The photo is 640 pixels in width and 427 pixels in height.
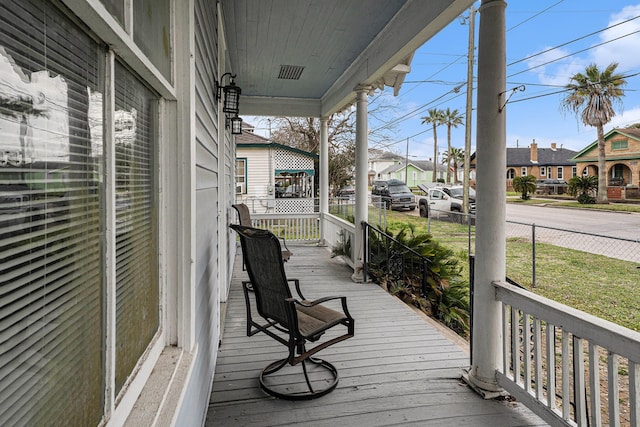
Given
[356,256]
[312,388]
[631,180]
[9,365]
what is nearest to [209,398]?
[312,388]

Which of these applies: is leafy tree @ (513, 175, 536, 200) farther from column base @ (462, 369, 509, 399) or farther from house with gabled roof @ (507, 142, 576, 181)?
column base @ (462, 369, 509, 399)

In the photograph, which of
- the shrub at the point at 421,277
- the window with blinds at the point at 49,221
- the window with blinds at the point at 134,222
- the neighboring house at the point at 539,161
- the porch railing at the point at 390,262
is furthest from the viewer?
the neighboring house at the point at 539,161

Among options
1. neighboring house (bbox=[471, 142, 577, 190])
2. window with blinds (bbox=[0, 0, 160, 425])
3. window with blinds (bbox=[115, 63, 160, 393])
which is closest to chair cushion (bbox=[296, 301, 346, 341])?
window with blinds (bbox=[115, 63, 160, 393])

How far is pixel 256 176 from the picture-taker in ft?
46.2

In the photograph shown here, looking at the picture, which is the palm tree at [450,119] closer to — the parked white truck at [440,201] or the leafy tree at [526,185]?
the leafy tree at [526,185]

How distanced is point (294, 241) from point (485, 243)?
6326mm

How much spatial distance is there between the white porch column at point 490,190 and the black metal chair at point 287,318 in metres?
0.84

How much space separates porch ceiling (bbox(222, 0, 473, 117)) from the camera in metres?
3.33

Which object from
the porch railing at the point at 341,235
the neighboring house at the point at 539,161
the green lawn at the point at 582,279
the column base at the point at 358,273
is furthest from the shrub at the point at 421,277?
the neighboring house at the point at 539,161

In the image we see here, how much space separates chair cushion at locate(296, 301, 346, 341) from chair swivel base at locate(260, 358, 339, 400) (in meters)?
0.21

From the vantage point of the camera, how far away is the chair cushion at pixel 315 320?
234 centimetres

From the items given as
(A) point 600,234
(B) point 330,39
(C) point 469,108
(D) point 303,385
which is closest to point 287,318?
(D) point 303,385

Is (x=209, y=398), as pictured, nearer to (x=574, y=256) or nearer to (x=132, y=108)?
(x=132, y=108)

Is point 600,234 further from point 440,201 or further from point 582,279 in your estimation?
point 440,201
